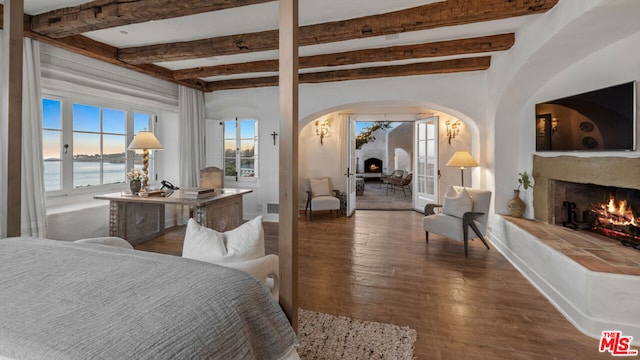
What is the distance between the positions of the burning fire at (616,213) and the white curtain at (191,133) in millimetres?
5986

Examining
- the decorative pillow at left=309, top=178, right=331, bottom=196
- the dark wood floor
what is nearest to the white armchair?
the dark wood floor

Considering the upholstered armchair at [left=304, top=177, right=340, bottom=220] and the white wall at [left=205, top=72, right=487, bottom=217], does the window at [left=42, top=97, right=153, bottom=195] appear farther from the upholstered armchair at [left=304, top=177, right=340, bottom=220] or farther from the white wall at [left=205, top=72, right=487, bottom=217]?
the upholstered armchair at [left=304, top=177, right=340, bottom=220]

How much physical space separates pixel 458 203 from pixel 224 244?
130 inches

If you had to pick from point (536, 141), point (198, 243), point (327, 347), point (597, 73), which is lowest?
point (327, 347)

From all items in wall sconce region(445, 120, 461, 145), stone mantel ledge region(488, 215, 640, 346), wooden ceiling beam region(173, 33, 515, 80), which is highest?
wooden ceiling beam region(173, 33, 515, 80)

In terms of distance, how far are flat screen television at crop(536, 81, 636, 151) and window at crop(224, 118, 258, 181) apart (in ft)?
15.2

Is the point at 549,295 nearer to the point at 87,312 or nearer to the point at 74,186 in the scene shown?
the point at 87,312

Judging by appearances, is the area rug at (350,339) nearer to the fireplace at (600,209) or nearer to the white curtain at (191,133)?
the fireplace at (600,209)

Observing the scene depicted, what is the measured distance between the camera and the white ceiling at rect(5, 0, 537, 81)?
2.79 metres

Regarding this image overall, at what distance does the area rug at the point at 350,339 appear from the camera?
6.06 ft

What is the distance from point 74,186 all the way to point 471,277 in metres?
5.24

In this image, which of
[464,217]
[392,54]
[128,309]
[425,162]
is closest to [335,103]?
[392,54]

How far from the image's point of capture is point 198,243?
1.60m

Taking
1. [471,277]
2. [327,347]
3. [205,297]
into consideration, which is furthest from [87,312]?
[471,277]
